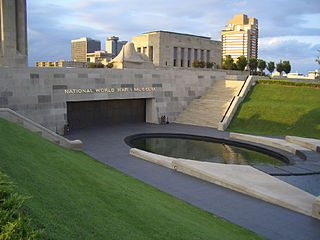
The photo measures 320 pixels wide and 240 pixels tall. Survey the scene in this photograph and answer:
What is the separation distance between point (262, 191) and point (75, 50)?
6546 inches

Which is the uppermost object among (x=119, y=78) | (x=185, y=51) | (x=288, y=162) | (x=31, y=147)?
(x=185, y=51)

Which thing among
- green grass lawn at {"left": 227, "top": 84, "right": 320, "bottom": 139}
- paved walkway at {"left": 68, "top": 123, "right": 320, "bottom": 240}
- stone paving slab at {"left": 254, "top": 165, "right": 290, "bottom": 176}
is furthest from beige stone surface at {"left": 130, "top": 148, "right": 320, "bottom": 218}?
green grass lawn at {"left": 227, "top": 84, "right": 320, "bottom": 139}

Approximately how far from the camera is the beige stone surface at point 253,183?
1230 cm

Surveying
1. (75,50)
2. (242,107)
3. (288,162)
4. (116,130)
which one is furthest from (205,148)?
(75,50)

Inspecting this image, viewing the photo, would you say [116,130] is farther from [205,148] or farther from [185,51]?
[185,51]

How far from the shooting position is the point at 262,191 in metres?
13.2

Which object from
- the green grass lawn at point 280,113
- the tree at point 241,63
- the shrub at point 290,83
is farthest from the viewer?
the tree at point 241,63

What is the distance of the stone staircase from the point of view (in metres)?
32.7

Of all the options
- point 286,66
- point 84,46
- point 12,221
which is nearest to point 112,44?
point 84,46

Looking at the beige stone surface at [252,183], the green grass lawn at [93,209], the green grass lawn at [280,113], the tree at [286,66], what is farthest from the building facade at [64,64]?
the tree at [286,66]

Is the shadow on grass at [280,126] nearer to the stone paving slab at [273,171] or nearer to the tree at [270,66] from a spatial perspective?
the stone paving slab at [273,171]

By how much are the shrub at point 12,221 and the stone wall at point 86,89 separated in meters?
19.9

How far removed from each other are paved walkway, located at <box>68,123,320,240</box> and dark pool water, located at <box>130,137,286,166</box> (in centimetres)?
284

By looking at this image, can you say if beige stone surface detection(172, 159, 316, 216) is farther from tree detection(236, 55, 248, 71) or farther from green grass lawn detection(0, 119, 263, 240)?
tree detection(236, 55, 248, 71)
